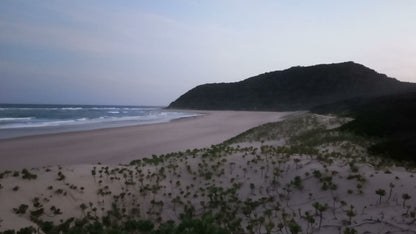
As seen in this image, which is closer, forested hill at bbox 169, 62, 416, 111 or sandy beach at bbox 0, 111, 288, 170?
sandy beach at bbox 0, 111, 288, 170

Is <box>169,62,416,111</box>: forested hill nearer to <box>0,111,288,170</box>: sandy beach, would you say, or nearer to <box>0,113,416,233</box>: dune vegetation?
<box>0,111,288,170</box>: sandy beach

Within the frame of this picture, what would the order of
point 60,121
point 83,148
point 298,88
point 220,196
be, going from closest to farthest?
point 220,196, point 83,148, point 60,121, point 298,88

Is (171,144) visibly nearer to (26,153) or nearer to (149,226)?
(26,153)

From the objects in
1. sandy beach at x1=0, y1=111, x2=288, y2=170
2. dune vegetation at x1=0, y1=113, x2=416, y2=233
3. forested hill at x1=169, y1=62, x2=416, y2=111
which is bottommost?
sandy beach at x1=0, y1=111, x2=288, y2=170

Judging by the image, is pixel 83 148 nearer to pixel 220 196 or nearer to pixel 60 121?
pixel 220 196

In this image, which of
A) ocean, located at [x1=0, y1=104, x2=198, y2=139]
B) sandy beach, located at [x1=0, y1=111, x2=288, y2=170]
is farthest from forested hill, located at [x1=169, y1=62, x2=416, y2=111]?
sandy beach, located at [x1=0, y1=111, x2=288, y2=170]

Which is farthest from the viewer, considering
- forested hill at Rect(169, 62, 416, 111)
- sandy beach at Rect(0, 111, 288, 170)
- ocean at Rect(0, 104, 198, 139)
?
forested hill at Rect(169, 62, 416, 111)

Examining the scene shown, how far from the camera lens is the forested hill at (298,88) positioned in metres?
95.2

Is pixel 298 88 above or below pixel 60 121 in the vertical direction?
above

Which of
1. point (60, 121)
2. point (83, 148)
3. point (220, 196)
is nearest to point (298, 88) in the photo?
point (60, 121)

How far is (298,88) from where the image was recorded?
347 ft

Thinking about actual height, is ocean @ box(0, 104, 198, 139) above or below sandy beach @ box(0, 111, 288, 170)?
above

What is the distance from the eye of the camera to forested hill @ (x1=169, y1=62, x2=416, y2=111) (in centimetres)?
9519

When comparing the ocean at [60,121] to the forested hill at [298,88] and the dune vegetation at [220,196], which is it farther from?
the forested hill at [298,88]
